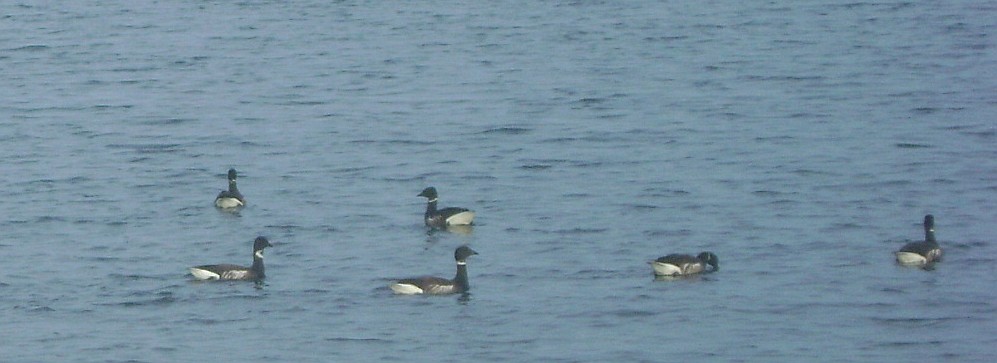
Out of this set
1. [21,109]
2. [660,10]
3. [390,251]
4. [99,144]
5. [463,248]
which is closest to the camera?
[463,248]

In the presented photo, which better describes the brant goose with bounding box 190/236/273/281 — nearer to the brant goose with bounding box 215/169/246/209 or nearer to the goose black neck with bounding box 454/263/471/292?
the goose black neck with bounding box 454/263/471/292

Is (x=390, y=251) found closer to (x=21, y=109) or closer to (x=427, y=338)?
(x=427, y=338)

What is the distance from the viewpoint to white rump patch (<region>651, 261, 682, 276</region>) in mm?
29297

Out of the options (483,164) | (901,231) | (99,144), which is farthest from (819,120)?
(99,144)

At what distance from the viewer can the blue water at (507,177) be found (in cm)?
2681

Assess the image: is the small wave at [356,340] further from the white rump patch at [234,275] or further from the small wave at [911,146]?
the small wave at [911,146]

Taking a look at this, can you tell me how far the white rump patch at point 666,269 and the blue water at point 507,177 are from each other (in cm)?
19

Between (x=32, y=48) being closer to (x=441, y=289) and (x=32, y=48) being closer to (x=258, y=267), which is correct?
(x=258, y=267)

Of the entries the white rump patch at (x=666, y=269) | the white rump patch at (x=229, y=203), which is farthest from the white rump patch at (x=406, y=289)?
the white rump patch at (x=229, y=203)

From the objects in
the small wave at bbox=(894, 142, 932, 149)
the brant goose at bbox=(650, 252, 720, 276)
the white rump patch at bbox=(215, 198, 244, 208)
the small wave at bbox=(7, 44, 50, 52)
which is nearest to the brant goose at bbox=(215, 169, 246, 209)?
the white rump patch at bbox=(215, 198, 244, 208)

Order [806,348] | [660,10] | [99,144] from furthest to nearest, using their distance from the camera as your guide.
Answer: [660,10] < [99,144] < [806,348]

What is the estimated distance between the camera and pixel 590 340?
85.2 feet

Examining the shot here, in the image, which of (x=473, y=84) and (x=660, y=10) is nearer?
(x=473, y=84)

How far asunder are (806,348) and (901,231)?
809 centimetres
